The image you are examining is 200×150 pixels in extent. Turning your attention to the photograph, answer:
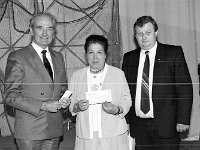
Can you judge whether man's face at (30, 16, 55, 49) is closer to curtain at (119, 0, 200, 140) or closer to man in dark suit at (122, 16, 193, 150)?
man in dark suit at (122, 16, 193, 150)

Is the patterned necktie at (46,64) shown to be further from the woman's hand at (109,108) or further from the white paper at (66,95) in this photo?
the woman's hand at (109,108)

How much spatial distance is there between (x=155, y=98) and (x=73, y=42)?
6.05ft

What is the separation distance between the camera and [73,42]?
3426mm

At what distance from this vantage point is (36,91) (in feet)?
5.19

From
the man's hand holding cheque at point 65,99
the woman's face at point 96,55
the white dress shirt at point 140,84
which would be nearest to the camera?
the man's hand holding cheque at point 65,99

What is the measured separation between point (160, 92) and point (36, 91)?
60cm

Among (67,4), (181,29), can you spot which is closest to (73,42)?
(67,4)

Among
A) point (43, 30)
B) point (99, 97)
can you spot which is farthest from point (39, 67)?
point (99, 97)

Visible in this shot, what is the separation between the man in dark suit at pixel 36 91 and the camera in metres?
1.54

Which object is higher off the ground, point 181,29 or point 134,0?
point 134,0

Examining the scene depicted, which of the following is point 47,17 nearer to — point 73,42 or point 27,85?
point 27,85

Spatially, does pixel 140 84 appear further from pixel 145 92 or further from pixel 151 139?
pixel 151 139

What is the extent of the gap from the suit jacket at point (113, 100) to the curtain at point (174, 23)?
65.8 inches

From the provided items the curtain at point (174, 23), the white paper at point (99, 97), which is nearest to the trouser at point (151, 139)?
the white paper at point (99, 97)
